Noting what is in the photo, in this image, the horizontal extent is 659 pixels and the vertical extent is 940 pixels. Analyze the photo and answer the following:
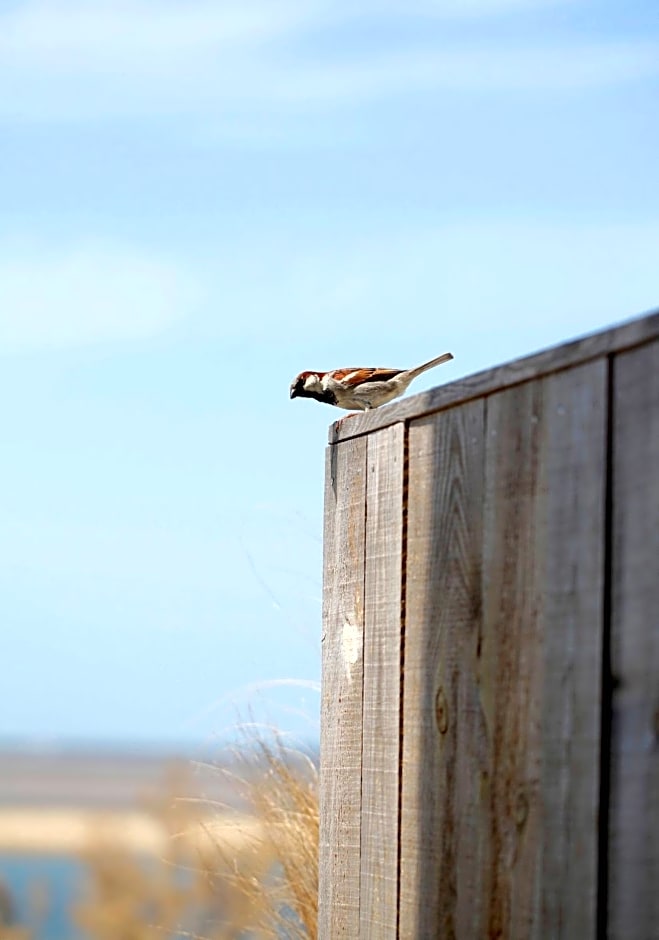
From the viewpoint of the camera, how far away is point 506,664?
7.82ft

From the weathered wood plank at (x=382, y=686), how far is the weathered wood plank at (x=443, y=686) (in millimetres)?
50

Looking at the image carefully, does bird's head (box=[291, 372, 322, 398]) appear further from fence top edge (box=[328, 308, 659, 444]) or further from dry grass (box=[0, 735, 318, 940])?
fence top edge (box=[328, 308, 659, 444])

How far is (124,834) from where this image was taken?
5.68 m

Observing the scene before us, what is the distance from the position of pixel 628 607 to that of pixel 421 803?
0.81 m

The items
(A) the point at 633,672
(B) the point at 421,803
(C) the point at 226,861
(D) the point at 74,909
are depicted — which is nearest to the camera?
(A) the point at 633,672

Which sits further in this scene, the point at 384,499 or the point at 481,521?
the point at 384,499

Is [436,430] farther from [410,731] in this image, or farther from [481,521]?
[410,731]

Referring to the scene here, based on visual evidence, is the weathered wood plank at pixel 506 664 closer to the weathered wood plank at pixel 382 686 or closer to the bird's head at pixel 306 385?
the weathered wood plank at pixel 382 686

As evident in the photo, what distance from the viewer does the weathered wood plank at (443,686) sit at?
2.51 meters

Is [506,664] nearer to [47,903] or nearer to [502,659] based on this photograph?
[502,659]

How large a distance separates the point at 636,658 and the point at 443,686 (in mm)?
632

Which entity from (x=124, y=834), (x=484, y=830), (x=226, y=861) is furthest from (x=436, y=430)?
(x=124, y=834)

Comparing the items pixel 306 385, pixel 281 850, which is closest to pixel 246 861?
pixel 281 850

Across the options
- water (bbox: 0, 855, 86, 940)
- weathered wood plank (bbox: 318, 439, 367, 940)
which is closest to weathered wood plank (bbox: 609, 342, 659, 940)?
weathered wood plank (bbox: 318, 439, 367, 940)
